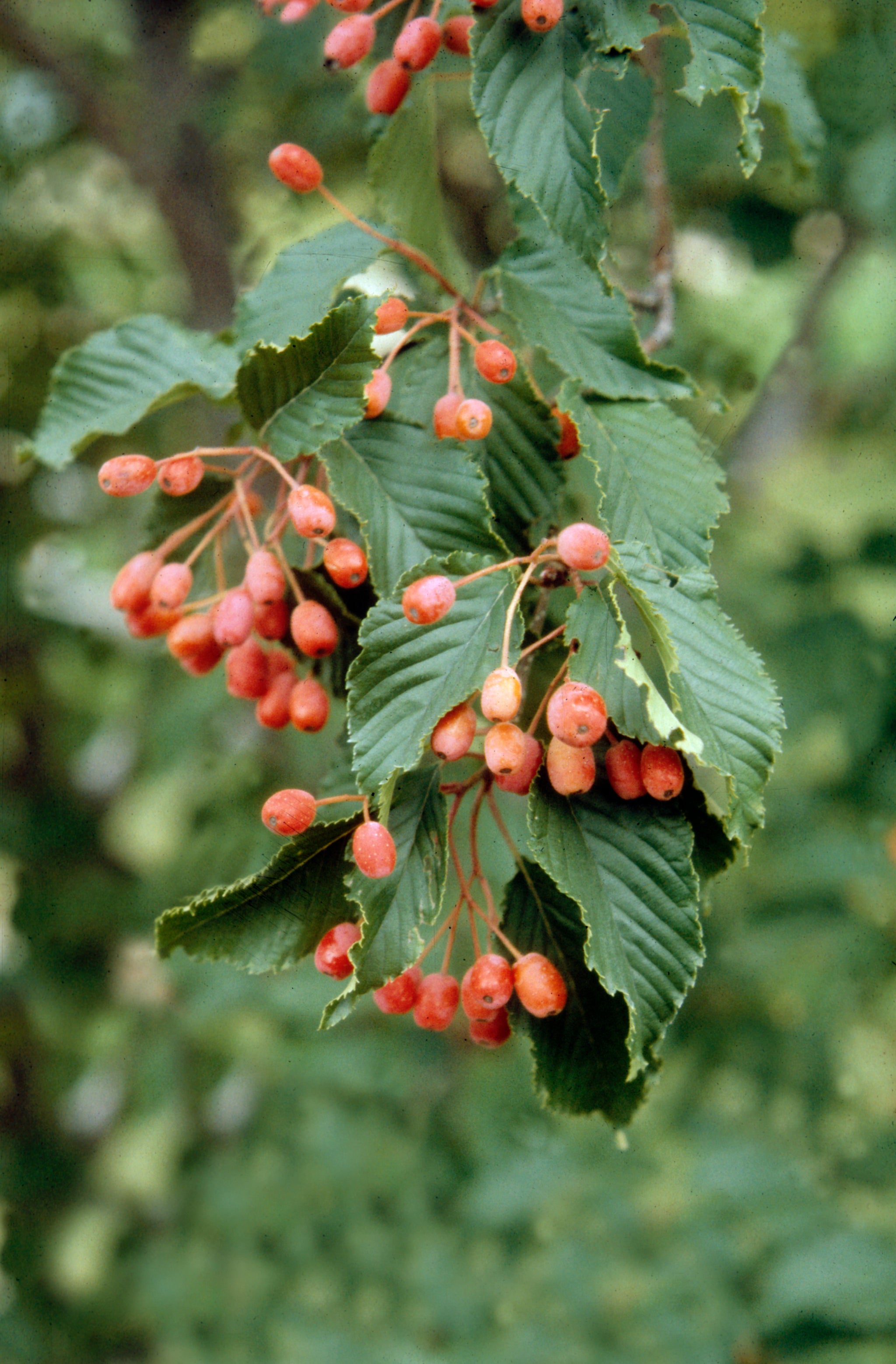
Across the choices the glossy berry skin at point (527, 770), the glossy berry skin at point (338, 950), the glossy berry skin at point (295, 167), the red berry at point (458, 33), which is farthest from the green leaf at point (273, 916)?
the red berry at point (458, 33)

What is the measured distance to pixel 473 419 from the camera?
2.61ft

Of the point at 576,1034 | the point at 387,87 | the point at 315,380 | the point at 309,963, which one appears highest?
the point at 387,87

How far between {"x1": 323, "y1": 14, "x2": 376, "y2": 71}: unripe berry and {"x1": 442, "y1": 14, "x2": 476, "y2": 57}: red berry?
0.07 meters

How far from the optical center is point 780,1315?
1.82m

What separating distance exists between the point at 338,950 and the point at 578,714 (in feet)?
0.88

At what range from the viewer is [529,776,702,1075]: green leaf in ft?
2.34

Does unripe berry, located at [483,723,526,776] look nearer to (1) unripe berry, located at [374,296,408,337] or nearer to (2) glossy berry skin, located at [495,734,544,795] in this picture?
(2) glossy berry skin, located at [495,734,544,795]

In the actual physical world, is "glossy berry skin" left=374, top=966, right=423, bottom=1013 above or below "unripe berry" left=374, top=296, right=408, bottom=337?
below

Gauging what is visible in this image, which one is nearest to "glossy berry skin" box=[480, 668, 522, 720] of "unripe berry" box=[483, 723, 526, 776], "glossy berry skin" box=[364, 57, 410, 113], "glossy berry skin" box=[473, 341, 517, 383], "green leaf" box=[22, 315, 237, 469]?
"unripe berry" box=[483, 723, 526, 776]

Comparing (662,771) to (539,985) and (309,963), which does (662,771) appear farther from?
(309,963)

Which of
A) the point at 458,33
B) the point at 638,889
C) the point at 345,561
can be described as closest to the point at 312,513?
the point at 345,561

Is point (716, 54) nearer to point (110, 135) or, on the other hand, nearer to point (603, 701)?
point (603, 701)

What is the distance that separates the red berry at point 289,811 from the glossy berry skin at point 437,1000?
0.17 meters

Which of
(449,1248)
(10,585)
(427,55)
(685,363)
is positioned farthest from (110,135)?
(449,1248)
